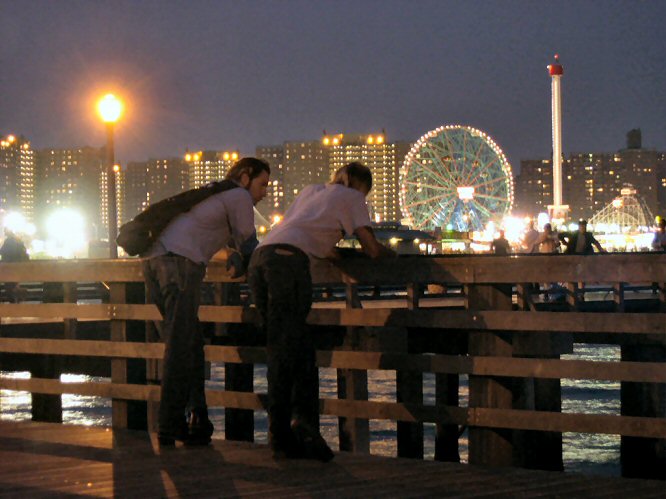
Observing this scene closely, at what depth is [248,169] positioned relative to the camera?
7133 mm

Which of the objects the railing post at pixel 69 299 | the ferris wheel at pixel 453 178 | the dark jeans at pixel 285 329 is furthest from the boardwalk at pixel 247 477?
the ferris wheel at pixel 453 178

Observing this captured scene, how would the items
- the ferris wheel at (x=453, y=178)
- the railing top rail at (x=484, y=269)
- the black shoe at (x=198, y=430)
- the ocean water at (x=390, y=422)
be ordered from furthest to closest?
the ferris wheel at (x=453, y=178)
the ocean water at (x=390, y=422)
the black shoe at (x=198, y=430)
the railing top rail at (x=484, y=269)

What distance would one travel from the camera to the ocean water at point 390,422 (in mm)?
17094

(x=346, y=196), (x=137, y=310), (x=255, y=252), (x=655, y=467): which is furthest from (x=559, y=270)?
(x=655, y=467)

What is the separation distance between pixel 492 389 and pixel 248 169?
1934 mm

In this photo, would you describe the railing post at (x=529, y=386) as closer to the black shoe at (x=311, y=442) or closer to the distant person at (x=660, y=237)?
the black shoe at (x=311, y=442)

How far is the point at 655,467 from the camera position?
39.0 feet

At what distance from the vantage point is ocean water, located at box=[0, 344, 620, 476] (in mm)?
17094

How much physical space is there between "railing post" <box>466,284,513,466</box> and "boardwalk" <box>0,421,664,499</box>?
39 cm

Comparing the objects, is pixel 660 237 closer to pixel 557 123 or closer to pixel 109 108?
pixel 109 108

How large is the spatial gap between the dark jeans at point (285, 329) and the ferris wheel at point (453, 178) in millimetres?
65655

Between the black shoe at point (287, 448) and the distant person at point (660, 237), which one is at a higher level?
the distant person at point (660, 237)

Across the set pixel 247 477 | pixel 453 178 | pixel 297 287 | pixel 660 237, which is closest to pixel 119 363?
pixel 297 287

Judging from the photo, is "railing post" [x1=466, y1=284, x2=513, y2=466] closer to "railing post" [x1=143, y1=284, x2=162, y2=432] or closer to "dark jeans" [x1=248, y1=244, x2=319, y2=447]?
"dark jeans" [x1=248, y1=244, x2=319, y2=447]
